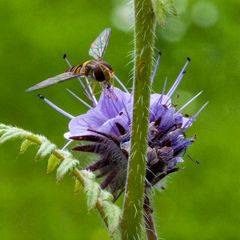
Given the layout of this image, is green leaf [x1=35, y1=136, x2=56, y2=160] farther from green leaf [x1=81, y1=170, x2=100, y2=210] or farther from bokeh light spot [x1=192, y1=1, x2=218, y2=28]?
bokeh light spot [x1=192, y1=1, x2=218, y2=28]

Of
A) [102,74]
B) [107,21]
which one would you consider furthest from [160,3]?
[107,21]

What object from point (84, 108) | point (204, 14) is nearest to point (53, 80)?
point (84, 108)

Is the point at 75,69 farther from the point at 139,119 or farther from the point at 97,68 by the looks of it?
the point at 139,119

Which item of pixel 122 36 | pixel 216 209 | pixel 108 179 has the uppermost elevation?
pixel 122 36

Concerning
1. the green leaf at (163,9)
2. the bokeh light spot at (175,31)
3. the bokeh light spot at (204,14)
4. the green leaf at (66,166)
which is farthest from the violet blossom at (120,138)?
the bokeh light spot at (204,14)

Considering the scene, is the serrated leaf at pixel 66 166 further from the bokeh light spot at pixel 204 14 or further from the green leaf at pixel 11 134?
the bokeh light spot at pixel 204 14

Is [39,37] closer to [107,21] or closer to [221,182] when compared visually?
[107,21]
